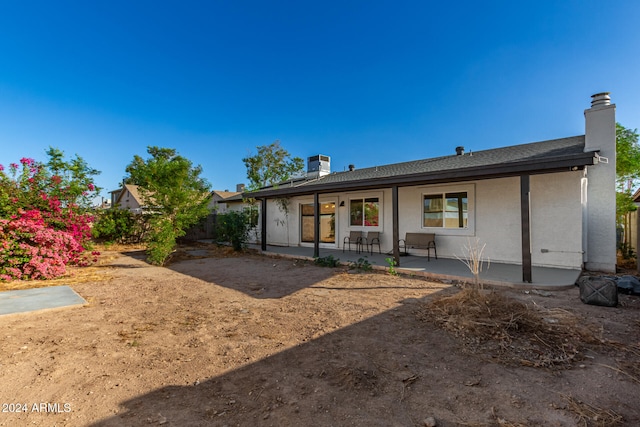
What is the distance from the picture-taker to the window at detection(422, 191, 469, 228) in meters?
8.44

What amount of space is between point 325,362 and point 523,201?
524 centimetres

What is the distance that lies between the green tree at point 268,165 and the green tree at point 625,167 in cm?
2041

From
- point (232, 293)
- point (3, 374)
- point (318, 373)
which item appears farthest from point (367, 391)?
point (232, 293)

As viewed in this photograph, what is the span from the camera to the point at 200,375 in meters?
2.51

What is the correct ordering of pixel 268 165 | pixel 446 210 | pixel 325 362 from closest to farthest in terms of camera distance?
pixel 325 362 < pixel 446 210 < pixel 268 165

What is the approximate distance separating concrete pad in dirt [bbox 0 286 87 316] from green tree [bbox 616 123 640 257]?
537 inches

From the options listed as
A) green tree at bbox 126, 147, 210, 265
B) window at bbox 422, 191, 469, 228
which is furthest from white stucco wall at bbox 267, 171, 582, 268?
green tree at bbox 126, 147, 210, 265

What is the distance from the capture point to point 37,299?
4801 mm

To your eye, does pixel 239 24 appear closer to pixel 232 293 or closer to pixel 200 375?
pixel 232 293

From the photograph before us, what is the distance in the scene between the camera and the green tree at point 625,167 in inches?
346

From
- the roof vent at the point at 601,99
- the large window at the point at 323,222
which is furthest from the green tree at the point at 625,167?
the large window at the point at 323,222

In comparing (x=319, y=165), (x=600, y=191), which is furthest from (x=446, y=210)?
(x=319, y=165)

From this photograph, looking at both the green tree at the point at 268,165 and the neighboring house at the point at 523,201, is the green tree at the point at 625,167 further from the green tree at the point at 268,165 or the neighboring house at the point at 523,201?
the green tree at the point at 268,165

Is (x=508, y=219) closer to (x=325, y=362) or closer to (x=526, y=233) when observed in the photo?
(x=526, y=233)
